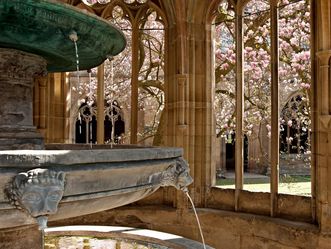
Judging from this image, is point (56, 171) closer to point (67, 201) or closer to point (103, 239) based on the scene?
point (67, 201)

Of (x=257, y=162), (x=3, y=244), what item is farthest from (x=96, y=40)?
(x=257, y=162)

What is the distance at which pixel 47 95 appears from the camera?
19.8 ft

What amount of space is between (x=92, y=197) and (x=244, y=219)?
3705mm

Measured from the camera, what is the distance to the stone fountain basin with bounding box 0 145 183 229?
150cm

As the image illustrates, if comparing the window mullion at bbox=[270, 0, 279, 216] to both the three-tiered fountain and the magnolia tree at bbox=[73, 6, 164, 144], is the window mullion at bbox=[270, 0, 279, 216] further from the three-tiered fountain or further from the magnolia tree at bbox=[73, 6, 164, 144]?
the three-tiered fountain

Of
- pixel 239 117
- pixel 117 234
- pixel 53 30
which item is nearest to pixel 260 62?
pixel 239 117

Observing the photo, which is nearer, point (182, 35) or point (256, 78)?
point (182, 35)

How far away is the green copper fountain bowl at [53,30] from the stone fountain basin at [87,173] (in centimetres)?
61

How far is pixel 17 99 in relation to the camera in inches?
91.5

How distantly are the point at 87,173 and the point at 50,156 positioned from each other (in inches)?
6.1

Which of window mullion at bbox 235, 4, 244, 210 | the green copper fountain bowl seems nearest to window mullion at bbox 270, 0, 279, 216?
window mullion at bbox 235, 4, 244, 210

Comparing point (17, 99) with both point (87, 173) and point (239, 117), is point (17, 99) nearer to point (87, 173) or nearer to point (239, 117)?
point (87, 173)

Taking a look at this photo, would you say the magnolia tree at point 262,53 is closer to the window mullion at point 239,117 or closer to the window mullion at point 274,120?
the window mullion at point 239,117

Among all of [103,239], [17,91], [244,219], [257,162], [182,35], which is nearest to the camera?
[17,91]
